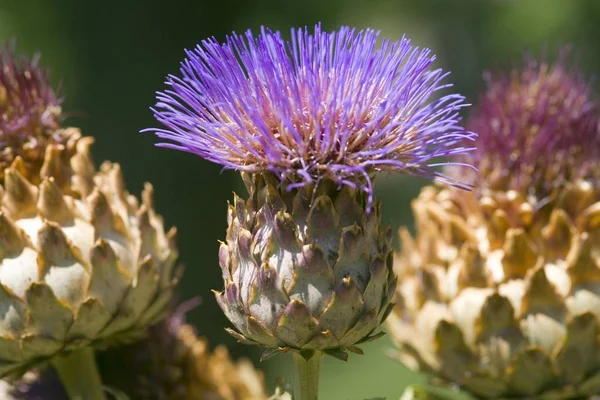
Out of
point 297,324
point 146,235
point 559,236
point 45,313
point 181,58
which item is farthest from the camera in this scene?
point 181,58

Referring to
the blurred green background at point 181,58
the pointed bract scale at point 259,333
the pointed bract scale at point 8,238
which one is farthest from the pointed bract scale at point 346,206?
the blurred green background at point 181,58

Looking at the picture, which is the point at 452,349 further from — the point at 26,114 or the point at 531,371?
the point at 26,114

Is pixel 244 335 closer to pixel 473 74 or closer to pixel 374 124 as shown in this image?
pixel 374 124

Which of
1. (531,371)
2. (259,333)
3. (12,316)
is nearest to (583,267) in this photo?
(531,371)

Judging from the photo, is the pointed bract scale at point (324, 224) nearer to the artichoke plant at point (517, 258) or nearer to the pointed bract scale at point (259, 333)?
the pointed bract scale at point (259, 333)

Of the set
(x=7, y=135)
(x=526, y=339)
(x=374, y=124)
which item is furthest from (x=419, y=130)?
(x=7, y=135)

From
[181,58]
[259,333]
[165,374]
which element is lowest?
[165,374]

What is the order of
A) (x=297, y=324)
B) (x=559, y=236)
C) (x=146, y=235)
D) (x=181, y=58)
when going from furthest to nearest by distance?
(x=181, y=58) → (x=559, y=236) → (x=146, y=235) → (x=297, y=324)

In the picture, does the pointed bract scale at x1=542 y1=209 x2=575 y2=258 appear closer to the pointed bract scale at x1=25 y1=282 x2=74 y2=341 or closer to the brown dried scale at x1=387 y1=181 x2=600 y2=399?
the brown dried scale at x1=387 y1=181 x2=600 y2=399
